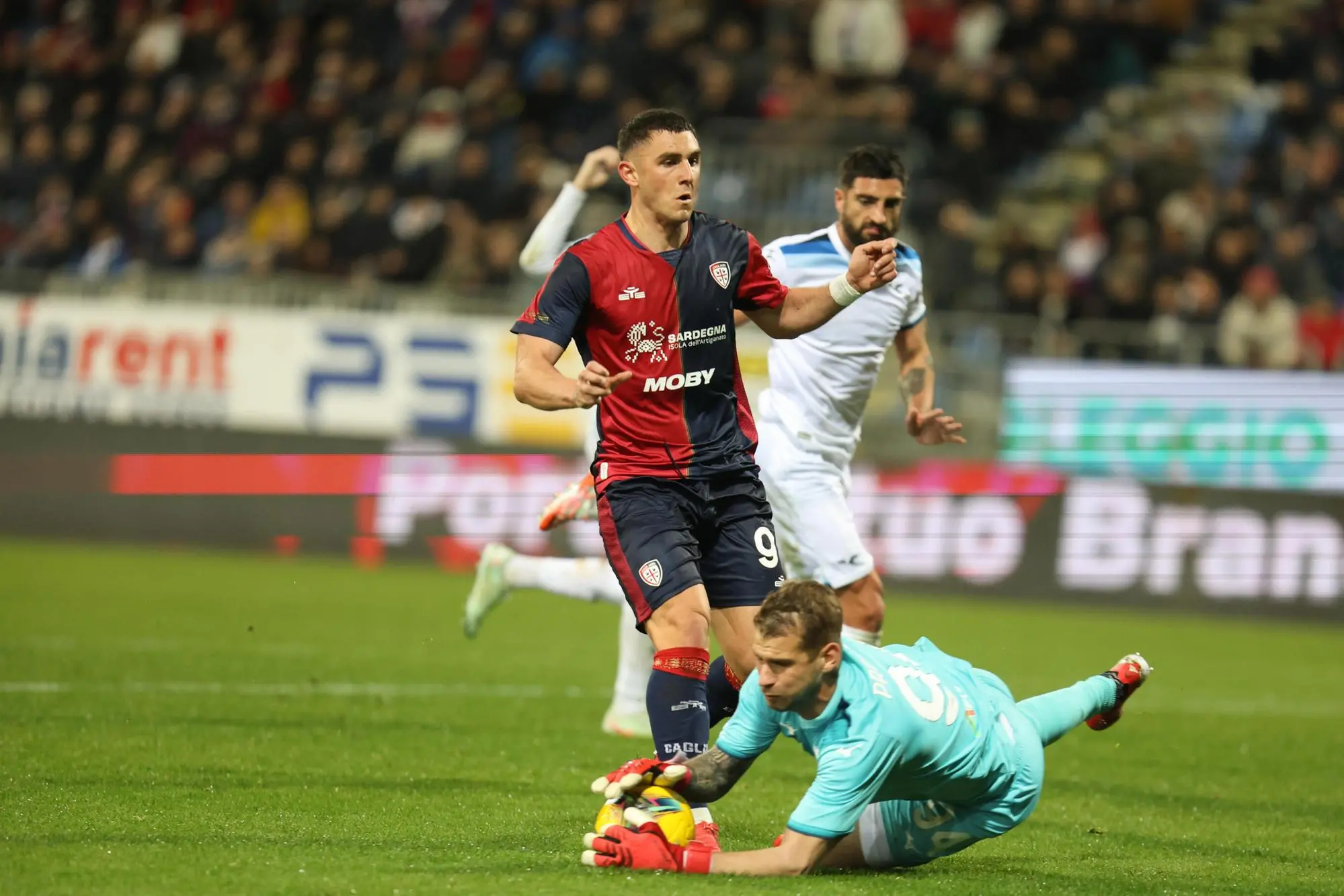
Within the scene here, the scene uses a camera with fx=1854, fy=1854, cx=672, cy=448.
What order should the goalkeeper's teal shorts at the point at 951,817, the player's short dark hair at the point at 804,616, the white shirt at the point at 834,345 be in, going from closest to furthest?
the player's short dark hair at the point at 804,616 → the goalkeeper's teal shorts at the point at 951,817 → the white shirt at the point at 834,345

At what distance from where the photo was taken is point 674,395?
21.8 ft

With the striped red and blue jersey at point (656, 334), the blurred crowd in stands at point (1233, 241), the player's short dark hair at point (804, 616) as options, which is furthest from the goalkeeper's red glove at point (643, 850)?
the blurred crowd in stands at point (1233, 241)

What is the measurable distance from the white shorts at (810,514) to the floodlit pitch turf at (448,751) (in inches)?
37.3

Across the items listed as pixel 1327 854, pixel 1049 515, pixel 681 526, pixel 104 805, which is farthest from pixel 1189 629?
pixel 104 805

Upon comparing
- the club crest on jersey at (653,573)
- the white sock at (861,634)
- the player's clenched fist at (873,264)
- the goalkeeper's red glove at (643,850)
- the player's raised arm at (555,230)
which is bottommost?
the goalkeeper's red glove at (643,850)

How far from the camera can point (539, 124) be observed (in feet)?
68.9

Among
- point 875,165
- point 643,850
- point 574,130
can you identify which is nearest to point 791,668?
point 643,850

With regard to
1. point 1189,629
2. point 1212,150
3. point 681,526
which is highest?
point 1212,150

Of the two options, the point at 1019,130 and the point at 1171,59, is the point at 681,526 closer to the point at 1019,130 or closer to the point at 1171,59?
the point at 1019,130

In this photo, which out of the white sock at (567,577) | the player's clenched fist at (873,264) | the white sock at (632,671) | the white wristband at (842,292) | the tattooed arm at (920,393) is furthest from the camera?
the white sock at (567,577)

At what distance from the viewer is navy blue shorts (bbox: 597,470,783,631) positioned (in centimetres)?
641

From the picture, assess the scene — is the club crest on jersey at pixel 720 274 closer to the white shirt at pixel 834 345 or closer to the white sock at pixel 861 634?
the white shirt at pixel 834 345

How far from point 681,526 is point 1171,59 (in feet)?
55.5

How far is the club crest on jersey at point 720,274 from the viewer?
668 cm
